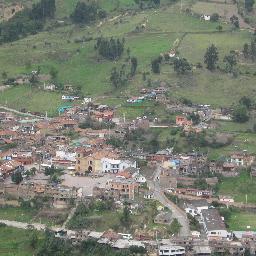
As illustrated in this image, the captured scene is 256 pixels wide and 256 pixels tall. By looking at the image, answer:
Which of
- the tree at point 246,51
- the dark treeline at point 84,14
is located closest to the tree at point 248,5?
the tree at point 246,51

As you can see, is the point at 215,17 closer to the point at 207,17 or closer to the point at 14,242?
the point at 207,17

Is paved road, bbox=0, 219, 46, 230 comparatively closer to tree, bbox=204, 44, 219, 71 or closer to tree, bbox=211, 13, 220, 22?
tree, bbox=204, 44, 219, 71

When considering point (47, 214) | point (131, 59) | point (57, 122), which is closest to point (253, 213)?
point (47, 214)

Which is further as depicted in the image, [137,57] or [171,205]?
[137,57]

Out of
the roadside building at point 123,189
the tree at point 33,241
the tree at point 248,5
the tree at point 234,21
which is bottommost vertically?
the tree at point 33,241

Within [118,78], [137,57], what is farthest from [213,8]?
[118,78]

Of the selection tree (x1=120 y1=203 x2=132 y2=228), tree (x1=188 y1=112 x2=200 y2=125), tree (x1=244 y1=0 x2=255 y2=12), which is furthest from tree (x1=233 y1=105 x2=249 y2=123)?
tree (x1=244 y1=0 x2=255 y2=12)

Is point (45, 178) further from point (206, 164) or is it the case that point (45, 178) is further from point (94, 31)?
Result: point (94, 31)

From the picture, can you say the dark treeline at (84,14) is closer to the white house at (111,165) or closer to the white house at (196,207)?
the white house at (111,165)
